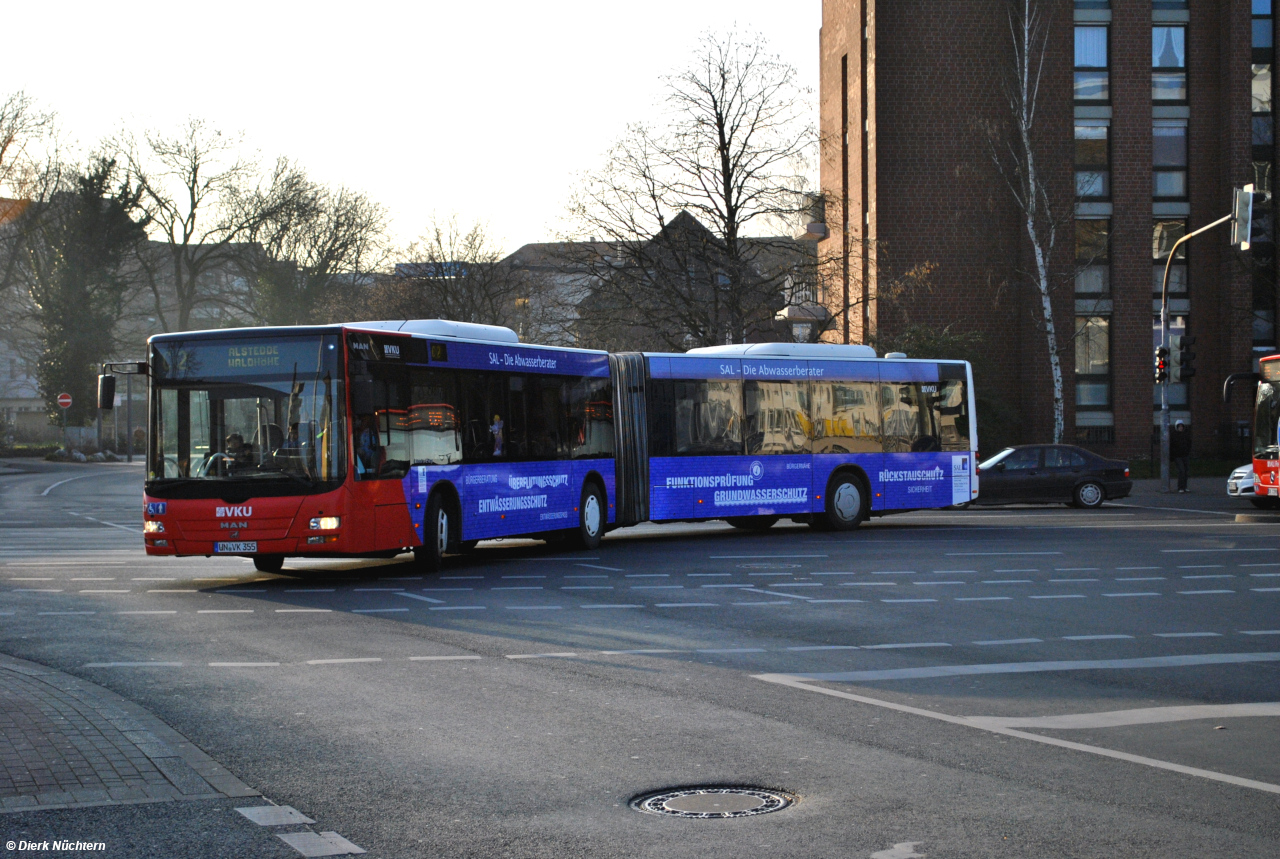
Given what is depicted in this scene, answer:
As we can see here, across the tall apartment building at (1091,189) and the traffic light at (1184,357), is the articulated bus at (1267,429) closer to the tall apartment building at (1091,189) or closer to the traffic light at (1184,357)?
the traffic light at (1184,357)

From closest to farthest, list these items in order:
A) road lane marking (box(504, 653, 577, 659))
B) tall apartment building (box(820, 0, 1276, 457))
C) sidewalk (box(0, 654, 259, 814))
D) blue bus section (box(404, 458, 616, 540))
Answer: sidewalk (box(0, 654, 259, 814))
road lane marking (box(504, 653, 577, 659))
blue bus section (box(404, 458, 616, 540))
tall apartment building (box(820, 0, 1276, 457))

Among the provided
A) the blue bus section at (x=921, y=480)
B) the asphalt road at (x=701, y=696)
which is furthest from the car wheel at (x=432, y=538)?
the blue bus section at (x=921, y=480)

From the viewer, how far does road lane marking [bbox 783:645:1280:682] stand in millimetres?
9133

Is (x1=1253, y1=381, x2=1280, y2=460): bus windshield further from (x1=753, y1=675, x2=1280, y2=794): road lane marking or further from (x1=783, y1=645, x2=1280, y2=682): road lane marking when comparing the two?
(x1=753, y1=675, x2=1280, y2=794): road lane marking

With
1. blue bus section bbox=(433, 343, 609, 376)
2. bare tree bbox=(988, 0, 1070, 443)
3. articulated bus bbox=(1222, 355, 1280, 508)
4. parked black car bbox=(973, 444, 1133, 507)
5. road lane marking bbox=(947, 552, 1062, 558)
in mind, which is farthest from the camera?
bare tree bbox=(988, 0, 1070, 443)

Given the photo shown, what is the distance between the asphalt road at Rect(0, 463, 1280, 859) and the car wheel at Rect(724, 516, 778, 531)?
20.9 feet

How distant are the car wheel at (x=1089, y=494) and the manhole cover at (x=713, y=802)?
26.2m

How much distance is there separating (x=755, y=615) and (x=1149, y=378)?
37303 millimetres

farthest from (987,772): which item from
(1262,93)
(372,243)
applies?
(372,243)

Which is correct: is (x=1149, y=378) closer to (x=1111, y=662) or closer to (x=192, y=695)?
(x=1111, y=662)

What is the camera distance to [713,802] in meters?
5.88

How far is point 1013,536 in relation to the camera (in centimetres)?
2175

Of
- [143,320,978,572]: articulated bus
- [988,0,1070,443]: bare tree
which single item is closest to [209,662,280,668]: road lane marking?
[143,320,978,572]: articulated bus

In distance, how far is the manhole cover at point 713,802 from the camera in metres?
5.70
